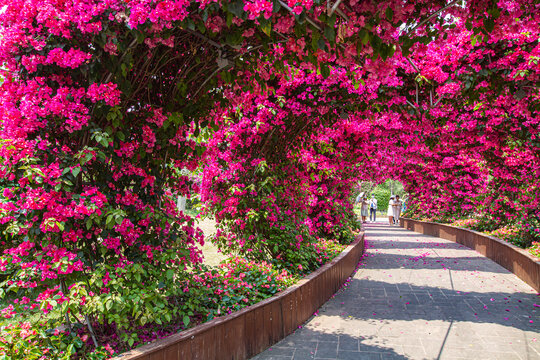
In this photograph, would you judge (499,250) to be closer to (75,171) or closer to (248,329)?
(248,329)

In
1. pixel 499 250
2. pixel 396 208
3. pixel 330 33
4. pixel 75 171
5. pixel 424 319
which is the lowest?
pixel 424 319

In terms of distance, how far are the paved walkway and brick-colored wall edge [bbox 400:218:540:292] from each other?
0.64ft

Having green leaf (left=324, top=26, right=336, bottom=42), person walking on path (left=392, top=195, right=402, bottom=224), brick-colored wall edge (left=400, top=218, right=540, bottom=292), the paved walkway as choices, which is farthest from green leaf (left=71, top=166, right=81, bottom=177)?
person walking on path (left=392, top=195, right=402, bottom=224)

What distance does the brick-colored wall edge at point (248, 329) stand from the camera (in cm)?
255

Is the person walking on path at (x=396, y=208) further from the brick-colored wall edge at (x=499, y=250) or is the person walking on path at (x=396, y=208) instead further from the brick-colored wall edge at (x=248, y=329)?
the brick-colored wall edge at (x=248, y=329)

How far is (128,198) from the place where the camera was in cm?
273

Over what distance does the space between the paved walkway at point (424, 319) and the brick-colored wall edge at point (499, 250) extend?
195mm

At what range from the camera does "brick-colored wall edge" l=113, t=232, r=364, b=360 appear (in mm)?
2551

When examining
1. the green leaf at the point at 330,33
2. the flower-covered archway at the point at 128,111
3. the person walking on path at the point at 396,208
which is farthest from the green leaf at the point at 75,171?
the person walking on path at the point at 396,208

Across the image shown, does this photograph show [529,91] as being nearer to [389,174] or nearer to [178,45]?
[178,45]

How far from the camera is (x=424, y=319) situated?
4699 millimetres

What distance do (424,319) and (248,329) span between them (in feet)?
8.07

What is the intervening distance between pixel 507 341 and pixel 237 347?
2.76 m

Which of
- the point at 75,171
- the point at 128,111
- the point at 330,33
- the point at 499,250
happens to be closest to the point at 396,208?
the point at 499,250
